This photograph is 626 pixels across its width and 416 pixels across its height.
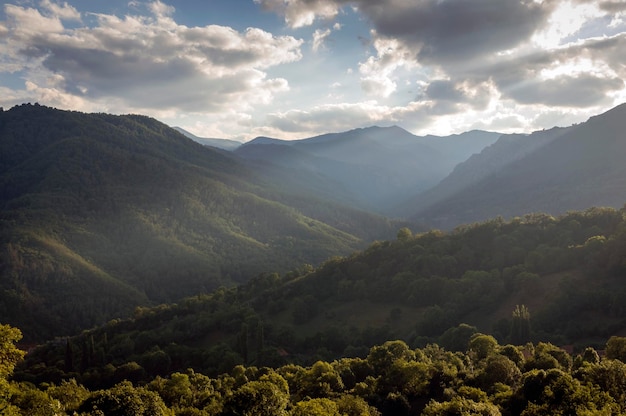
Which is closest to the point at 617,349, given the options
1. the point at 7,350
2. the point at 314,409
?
the point at 314,409

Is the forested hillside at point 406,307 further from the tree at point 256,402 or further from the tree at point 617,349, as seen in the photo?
the tree at point 256,402

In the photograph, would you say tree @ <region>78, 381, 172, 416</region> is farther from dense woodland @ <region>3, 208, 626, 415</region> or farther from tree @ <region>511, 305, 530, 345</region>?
tree @ <region>511, 305, 530, 345</region>

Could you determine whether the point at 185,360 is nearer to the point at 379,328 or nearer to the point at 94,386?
the point at 94,386

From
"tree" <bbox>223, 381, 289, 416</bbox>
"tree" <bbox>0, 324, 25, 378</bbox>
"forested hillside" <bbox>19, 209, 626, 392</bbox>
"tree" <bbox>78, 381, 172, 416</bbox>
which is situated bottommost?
"forested hillside" <bbox>19, 209, 626, 392</bbox>

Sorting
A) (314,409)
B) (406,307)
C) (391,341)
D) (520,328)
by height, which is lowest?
(406,307)

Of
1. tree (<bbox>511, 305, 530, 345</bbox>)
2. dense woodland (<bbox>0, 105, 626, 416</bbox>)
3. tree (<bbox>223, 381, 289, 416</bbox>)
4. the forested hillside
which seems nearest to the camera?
tree (<bbox>223, 381, 289, 416</bbox>)

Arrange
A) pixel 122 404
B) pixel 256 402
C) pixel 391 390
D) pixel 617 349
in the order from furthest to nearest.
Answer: pixel 617 349
pixel 391 390
pixel 256 402
pixel 122 404

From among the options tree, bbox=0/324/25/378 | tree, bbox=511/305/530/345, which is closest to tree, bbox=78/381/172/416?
tree, bbox=0/324/25/378

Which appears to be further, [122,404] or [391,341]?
[391,341]

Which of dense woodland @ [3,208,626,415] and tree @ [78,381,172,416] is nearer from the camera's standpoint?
tree @ [78,381,172,416]

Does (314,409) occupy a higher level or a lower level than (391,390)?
higher

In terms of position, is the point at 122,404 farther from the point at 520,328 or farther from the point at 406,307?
the point at 406,307

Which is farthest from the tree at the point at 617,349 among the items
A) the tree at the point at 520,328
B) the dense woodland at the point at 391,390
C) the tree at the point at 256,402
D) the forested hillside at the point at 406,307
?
the tree at the point at 256,402
